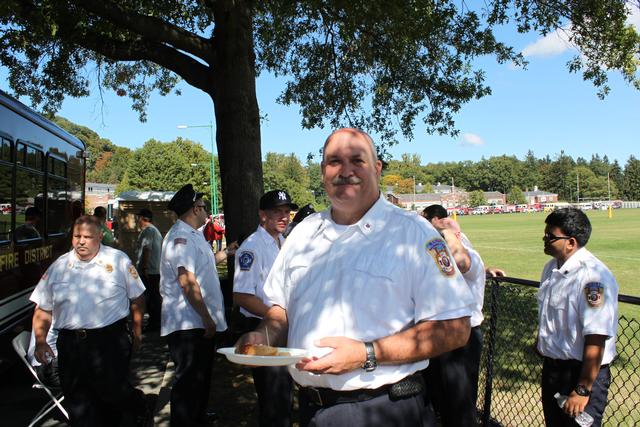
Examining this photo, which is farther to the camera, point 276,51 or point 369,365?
point 276,51

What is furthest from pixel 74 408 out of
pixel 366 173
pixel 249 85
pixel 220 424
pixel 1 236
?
pixel 249 85

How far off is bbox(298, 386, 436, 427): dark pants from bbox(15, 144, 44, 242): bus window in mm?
5867

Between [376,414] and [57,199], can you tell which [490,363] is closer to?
[376,414]

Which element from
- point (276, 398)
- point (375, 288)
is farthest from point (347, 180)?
point (276, 398)

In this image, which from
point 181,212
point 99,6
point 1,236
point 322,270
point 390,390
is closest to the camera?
point 390,390

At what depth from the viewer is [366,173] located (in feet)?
7.29

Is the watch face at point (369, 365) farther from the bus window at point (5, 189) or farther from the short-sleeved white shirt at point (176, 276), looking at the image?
the bus window at point (5, 189)

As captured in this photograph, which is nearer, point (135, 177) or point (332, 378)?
point (332, 378)

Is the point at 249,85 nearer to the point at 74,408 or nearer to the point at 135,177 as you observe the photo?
the point at 74,408

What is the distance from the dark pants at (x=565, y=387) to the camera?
3.22m

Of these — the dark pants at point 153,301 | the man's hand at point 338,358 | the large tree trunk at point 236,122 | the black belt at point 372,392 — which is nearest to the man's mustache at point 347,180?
the man's hand at point 338,358

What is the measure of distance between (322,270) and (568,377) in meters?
2.07

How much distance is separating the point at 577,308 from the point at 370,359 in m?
1.93

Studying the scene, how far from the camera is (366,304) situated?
2037 mm
